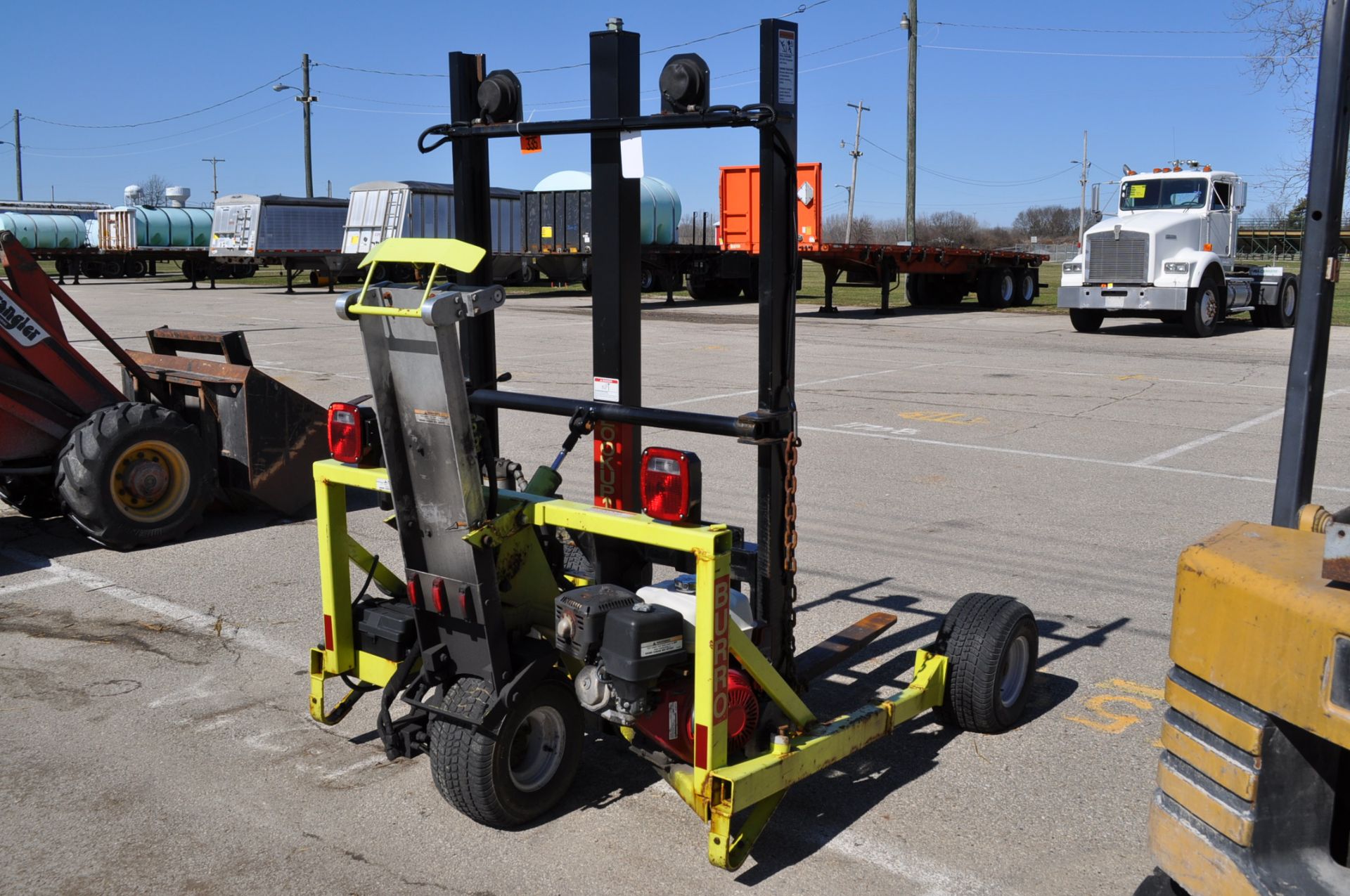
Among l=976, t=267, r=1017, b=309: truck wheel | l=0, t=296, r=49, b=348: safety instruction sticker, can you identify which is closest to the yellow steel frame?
l=0, t=296, r=49, b=348: safety instruction sticker

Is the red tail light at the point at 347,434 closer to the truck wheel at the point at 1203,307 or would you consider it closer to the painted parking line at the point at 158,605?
the painted parking line at the point at 158,605

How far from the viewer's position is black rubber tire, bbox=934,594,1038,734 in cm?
464

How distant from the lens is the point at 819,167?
25734mm

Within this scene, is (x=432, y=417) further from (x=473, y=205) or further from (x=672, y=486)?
(x=473, y=205)

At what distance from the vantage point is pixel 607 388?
4625 millimetres

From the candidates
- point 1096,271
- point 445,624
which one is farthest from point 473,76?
point 1096,271

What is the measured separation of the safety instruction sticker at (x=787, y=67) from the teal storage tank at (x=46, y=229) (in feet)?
163

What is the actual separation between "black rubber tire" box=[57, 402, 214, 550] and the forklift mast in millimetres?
3629

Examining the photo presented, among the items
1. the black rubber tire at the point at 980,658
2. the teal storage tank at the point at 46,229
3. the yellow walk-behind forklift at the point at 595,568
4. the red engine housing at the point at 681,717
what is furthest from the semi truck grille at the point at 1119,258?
the teal storage tank at the point at 46,229

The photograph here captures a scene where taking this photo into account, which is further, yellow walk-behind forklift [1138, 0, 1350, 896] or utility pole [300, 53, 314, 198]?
utility pole [300, 53, 314, 198]

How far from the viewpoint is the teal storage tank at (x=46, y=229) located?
48.1 meters

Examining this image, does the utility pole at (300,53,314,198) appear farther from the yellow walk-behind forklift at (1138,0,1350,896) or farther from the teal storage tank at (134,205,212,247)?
the yellow walk-behind forklift at (1138,0,1350,896)

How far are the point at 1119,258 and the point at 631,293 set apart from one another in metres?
21.2

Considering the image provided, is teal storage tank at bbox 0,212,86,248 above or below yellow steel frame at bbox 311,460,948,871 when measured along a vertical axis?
above
